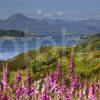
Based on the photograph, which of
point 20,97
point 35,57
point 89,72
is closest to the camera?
point 20,97

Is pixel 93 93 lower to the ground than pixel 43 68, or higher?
higher

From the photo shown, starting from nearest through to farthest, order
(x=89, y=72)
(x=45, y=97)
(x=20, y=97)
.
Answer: (x=45, y=97) < (x=20, y=97) < (x=89, y=72)

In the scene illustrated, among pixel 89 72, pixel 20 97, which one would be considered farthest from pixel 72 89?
pixel 89 72

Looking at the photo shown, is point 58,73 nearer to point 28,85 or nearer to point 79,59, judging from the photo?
point 28,85

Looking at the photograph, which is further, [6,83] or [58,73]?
[58,73]

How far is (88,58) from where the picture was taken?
1034 inches

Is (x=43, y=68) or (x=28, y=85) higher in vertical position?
(x=28, y=85)

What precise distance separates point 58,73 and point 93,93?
1776 mm

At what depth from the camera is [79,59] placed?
85.0ft

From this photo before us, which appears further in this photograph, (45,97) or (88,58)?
(88,58)

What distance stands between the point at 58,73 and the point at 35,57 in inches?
555

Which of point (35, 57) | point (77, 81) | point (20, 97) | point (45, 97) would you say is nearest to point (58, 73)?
point (77, 81)

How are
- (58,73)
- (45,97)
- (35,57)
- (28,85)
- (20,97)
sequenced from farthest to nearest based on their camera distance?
(35,57) → (58,73) → (20,97) → (28,85) → (45,97)

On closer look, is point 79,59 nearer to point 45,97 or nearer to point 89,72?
point 89,72
